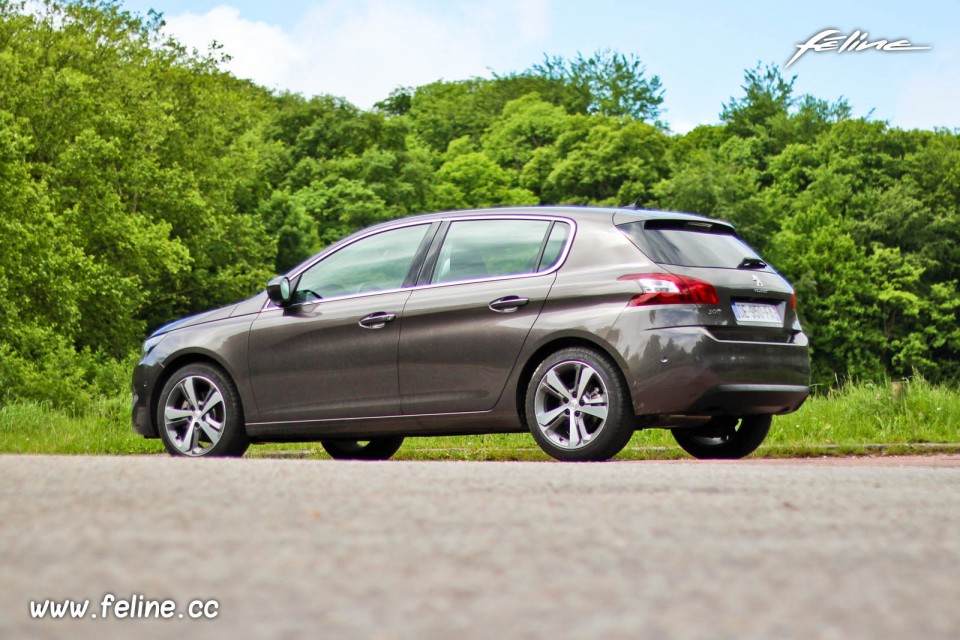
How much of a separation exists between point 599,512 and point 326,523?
0.99 metres

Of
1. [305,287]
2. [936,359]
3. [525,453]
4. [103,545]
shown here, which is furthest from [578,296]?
[936,359]

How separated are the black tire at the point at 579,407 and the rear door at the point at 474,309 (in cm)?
30

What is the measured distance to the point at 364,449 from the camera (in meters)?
11.7

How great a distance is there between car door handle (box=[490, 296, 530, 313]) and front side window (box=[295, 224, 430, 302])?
92 centimetres

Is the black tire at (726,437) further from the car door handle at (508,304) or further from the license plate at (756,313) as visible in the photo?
the car door handle at (508,304)

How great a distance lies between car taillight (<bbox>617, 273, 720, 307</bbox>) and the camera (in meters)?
8.66

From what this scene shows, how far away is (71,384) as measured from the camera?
36.4 meters

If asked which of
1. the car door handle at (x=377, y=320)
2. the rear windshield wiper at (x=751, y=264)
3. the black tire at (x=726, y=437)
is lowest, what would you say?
the black tire at (x=726, y=437)

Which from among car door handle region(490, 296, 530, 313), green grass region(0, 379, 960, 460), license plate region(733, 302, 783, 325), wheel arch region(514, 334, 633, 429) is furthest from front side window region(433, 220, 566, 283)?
green grass region(0, 379, 960, 460)

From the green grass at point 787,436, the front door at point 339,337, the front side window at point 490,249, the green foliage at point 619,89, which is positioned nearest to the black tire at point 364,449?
the green grass at point 787,436

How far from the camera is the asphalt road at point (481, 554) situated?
3182 mm

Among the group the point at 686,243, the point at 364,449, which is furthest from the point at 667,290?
the point at 364,449

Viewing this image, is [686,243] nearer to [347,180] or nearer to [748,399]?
[748,399]

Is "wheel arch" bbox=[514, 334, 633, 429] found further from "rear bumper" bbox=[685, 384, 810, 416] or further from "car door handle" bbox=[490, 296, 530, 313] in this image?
"rear bumper" bbox=[685, 384, 810, 416]
